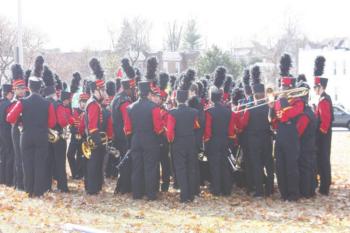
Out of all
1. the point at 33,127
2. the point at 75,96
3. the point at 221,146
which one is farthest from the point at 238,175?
the point at 75,96

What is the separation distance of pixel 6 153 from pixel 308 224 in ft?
22.2

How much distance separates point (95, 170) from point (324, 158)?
433 cm

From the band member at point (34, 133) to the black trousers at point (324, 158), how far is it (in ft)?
16.5

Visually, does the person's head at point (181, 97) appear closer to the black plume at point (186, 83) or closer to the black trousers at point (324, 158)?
the black plume at point (186, 83)

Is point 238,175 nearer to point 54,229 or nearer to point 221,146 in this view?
point 221,146

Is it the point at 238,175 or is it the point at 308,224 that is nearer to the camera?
the point at 308,224

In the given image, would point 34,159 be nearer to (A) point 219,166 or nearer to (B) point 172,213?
(B) point 172,213

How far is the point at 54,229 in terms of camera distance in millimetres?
8414

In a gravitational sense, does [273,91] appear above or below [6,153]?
above

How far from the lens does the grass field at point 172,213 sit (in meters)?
8.60

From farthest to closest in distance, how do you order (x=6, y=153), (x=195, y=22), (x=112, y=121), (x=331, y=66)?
(x=195, y=22) → (x=331, y=66) → (x=6, y=153) → (x=112, y=121)

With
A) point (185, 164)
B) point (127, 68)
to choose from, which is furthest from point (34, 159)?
point (185, 164)

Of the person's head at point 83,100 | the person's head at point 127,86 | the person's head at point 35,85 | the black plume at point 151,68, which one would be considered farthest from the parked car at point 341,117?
the person's head at point 35,85

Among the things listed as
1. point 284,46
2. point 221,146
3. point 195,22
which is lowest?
point 221,146
